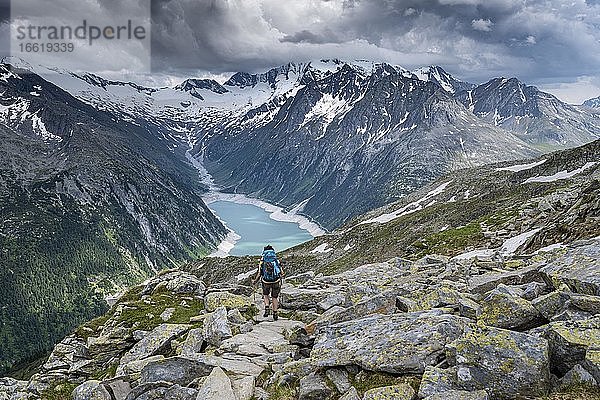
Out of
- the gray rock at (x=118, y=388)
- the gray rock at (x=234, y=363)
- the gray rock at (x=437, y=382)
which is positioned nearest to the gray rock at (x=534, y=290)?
the gray rock at (x=437, y=382)

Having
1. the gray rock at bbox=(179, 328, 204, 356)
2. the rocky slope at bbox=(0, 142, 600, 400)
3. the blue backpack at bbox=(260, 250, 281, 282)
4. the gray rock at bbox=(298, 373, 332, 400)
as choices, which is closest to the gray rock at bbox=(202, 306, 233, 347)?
the rocky slope at bbox=(0, 142, 600, 400)

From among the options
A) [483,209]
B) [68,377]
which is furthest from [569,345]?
[483,209]

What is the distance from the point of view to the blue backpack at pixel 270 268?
86.8 feet

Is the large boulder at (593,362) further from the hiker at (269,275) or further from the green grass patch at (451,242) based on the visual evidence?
the green grass patch at (451,242)

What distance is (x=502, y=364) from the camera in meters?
11.4

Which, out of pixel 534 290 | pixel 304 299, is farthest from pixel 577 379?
pixel 304 299

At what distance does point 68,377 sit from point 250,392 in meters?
16.3

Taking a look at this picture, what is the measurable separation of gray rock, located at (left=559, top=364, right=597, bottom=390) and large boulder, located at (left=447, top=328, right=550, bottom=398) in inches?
14.6

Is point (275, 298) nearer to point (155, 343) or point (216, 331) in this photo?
point (216, 331)

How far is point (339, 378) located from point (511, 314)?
5.62 metres

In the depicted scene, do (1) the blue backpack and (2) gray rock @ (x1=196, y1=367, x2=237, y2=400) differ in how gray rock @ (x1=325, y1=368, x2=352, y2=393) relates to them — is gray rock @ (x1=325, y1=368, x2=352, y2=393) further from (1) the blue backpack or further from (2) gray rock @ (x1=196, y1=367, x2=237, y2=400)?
(1) the blue backpack

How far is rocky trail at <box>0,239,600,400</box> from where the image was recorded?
1138cm

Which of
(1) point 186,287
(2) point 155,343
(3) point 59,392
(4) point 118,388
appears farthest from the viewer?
(1) point 186,287

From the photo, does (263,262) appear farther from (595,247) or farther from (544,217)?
(544,217)
